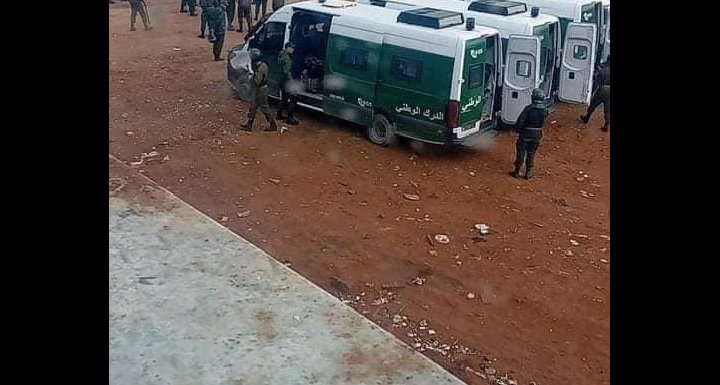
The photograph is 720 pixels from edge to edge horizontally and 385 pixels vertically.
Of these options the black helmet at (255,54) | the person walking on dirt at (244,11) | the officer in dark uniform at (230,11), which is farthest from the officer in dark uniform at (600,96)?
the officer in dark uniform at (230,11)

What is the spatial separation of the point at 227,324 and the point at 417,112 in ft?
17.5

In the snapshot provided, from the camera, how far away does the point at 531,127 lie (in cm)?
1024

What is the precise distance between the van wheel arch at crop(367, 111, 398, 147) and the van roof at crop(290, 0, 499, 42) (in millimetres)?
1238

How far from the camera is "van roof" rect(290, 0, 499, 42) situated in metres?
10.4

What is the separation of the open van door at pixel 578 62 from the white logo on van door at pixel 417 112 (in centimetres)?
311

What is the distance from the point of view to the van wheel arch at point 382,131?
11.3 meters

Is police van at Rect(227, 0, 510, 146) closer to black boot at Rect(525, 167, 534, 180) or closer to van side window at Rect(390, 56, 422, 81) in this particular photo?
van side window at Rect(390, 56, 422, 81)

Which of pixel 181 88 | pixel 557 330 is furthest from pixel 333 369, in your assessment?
pixel 181 88

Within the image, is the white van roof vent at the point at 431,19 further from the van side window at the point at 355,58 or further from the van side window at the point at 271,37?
the van side window at the point at 271,37

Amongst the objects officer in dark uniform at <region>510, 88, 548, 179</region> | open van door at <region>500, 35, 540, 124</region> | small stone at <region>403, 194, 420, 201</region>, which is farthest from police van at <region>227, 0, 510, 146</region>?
small stone at <region>403, 194, 420, 201</region>

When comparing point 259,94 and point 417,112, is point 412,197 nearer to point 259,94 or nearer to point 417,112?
point 417,112

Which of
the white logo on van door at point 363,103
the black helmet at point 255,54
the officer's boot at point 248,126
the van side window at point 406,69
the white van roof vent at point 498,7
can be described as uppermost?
the white van roof vent at point 498,7
